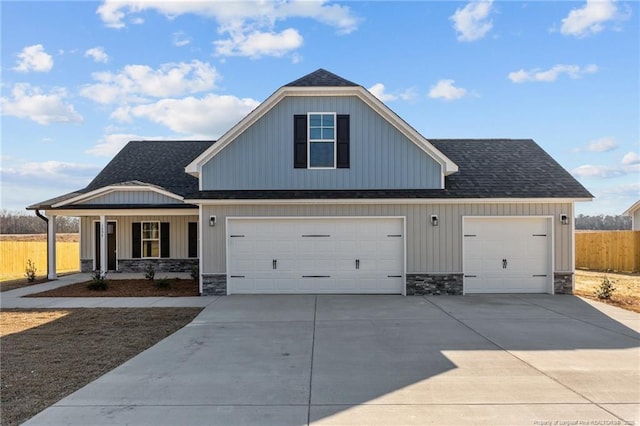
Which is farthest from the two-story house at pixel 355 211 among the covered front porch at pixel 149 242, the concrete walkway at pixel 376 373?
the covered front porch at pixel 149 242

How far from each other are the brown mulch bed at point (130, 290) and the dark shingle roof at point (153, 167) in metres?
4.18

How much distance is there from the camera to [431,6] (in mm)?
12195

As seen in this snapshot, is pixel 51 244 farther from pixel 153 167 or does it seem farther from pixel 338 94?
pixel 338 94

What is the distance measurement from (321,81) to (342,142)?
6.42ft

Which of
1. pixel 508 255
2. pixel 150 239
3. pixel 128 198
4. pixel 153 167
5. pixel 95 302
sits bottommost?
pixel 95 302

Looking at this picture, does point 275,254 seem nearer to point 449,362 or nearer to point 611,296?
point 449,362

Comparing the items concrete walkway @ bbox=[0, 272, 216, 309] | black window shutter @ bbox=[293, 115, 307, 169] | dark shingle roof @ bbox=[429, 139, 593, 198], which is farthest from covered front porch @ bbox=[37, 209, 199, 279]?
dark shingle roof @ bbox=[429, 139, 593, 198]

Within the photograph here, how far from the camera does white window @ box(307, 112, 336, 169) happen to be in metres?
12.7

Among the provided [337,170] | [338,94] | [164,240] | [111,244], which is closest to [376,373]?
[337,170]

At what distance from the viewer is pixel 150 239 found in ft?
60.3

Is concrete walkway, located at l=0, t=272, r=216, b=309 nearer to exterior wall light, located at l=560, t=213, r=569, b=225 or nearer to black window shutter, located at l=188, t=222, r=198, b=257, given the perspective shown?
black window shutter, located at l=188, t=222, r=198, b=257

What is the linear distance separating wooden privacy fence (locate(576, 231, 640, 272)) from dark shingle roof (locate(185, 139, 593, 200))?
9730mm

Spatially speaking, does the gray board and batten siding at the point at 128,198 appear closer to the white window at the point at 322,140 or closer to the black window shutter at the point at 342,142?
the white window at the point at 322,140

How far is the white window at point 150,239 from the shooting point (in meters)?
18.4
